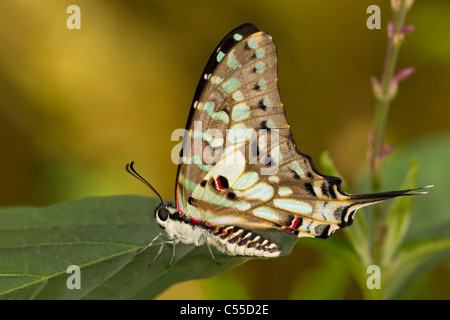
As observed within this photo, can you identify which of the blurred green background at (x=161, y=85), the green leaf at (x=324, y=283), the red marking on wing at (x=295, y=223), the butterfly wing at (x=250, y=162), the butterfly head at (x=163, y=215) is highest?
the blurred green background at (x=161, y=85)

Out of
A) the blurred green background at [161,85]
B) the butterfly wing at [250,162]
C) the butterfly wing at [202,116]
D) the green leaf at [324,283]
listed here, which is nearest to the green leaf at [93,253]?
the butterfly wing at [250,162]

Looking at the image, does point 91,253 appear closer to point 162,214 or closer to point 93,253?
point 93,253

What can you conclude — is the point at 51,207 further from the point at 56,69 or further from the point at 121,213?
the point at 56,69

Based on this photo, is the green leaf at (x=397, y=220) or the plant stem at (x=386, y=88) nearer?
the plant stem at (x=386, y=88)

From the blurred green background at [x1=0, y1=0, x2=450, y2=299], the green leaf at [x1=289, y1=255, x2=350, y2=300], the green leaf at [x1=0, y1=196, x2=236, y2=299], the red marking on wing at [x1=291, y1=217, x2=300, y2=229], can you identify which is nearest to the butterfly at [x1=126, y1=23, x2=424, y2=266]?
the red marking on wing at [x1=291, y1=217, x2=300, y2=229]

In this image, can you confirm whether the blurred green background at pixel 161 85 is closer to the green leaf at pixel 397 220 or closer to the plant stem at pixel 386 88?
the green leaf at pixel 397 220

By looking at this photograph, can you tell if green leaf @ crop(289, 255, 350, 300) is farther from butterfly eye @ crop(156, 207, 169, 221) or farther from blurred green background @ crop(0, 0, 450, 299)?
butterfly eye @ crop(156, 207, 169, 221)

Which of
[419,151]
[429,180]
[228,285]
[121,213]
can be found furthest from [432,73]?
[121,213]
